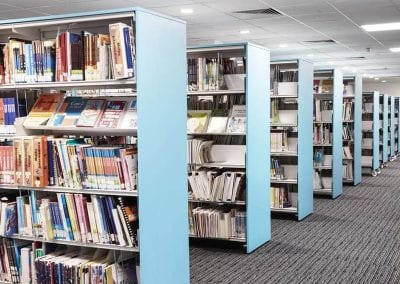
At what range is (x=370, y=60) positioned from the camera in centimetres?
1557

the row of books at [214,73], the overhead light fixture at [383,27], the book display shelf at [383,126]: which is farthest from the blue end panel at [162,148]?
the book display shelf at [383,126]

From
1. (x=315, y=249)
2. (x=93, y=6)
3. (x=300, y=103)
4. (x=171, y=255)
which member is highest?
(x=93, y=6)

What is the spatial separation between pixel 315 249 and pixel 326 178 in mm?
3278

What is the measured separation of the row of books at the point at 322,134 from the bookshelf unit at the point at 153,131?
5105mm

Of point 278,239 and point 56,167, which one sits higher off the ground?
point 56,167

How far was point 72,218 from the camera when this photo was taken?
12.1 feet

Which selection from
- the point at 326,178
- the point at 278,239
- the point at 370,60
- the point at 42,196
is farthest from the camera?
the point at 370,60

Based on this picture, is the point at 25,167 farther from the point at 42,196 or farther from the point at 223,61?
the point at 223,61

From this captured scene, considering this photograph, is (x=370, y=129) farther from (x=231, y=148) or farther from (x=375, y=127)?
(x=231, y=148)

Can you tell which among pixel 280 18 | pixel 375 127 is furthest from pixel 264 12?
pixel 375 127

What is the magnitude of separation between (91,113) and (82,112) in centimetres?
9

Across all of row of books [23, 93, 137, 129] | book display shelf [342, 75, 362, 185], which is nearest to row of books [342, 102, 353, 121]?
book display shelf [342, 75, 362, 185]

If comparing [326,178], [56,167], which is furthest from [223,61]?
[326,178]

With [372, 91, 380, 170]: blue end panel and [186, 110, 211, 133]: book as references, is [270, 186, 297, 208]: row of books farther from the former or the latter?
[372, 91, 380, 170]: blue end panel
